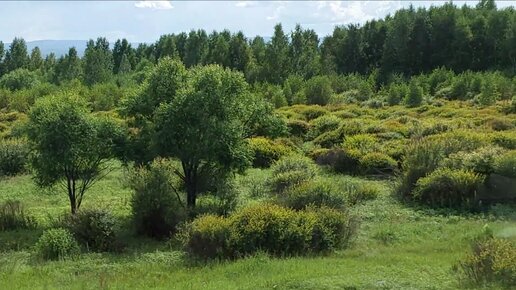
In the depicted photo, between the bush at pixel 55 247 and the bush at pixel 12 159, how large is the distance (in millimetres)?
14168

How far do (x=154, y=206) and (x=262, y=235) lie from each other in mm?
4345

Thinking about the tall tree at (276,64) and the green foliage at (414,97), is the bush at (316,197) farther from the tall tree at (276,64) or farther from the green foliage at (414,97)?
the tall tree at (276,64)

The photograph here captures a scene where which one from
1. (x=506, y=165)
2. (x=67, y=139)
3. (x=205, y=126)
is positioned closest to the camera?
(x=67, y=139)

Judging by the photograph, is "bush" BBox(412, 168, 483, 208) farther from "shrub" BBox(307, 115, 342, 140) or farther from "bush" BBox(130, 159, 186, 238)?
"shrub" BBox(307, 115, 342, 140)

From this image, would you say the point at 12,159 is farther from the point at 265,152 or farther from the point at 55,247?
the point at 55,247

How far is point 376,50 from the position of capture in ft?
269

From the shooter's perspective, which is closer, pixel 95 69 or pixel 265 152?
pixel 265 152

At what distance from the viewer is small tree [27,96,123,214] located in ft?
51.8

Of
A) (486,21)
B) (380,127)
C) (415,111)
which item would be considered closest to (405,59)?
(486,21)

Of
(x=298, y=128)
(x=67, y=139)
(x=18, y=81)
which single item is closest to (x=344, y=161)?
(x=298, y=128)

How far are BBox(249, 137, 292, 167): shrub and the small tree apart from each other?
33.7 ft

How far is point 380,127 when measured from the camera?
31625 millimetres

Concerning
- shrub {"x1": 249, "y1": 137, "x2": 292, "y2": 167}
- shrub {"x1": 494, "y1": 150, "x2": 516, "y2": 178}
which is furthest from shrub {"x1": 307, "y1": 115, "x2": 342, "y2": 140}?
shrub {"x1": 494, "y1": 150, "x2": 516, "y2": 178}

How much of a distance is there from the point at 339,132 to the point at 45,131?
18.9 metres
